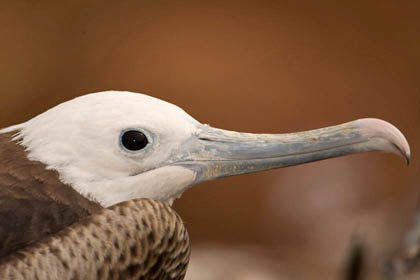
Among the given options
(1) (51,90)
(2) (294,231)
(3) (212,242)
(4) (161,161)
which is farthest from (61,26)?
(4) (161,161)

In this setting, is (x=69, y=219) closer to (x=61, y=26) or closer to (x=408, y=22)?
(x=61, y=26)

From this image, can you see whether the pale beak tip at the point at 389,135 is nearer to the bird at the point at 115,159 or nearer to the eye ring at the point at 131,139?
the bird at the point at 115,159

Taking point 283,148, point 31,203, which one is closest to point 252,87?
point 283,148

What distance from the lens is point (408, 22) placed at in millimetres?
1459

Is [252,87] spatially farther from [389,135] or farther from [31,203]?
[31,203]

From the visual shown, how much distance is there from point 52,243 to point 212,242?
2.84 ft

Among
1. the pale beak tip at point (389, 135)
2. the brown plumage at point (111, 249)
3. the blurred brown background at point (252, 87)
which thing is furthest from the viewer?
the blurred brown background at point (252, 87)

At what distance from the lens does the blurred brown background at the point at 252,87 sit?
130cm

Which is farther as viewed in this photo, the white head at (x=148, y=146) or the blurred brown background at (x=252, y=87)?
the blurred brown background at (x=252, y=87)

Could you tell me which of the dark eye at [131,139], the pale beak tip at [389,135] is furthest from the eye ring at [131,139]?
the pale beak tip at [389,135]

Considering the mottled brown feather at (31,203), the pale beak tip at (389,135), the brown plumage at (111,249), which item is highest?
the pale beak tip at (389,135)

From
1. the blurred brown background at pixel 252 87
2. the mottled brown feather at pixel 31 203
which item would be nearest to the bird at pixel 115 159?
the mottled brown feather at pixel 31 203

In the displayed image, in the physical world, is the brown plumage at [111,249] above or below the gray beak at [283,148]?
below

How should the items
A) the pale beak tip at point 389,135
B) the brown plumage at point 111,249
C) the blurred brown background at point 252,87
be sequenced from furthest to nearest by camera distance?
the blurred brown background at point 252,87 → the pale beak tip at point 389,135 → the brown plumage at point 111,249
